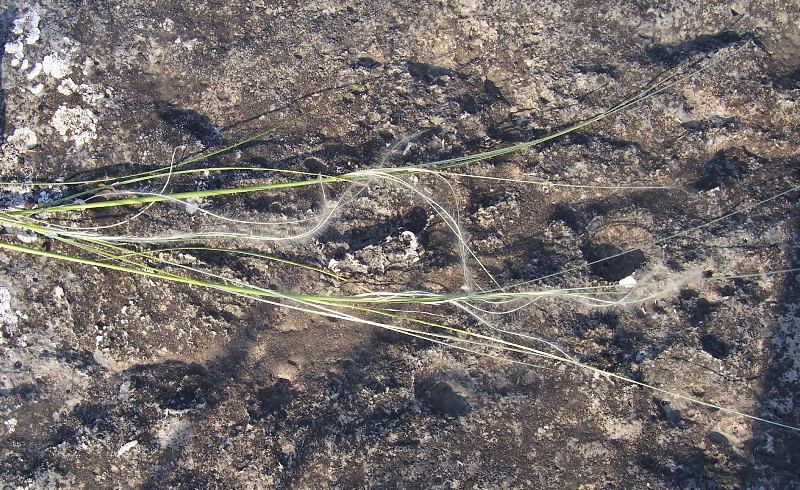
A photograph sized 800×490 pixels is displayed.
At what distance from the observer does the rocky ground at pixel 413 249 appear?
2268 millimetres

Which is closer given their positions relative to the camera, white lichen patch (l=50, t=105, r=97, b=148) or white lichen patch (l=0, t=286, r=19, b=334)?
white lichen patch (l=0, t=286, r=19, b=334)

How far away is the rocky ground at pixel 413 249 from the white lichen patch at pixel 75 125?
0.01 metres

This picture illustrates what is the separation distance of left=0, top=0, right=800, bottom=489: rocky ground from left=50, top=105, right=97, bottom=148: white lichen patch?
13 millimetres

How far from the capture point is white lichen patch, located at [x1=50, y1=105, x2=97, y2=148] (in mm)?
2613

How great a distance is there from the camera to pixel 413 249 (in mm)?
2439

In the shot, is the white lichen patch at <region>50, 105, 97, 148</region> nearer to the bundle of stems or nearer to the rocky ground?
the rocky ground

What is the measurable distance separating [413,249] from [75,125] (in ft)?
5.20

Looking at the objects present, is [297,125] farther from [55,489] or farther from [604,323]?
[55,489]

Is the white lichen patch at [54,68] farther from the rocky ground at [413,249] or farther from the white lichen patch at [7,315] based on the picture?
the white lichen patch at [7,315]

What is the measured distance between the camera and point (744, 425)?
228cm

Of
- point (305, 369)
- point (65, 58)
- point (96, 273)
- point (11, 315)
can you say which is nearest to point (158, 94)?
point (65, 58)

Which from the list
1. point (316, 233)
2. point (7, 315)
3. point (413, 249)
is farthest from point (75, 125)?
point (413, 249)

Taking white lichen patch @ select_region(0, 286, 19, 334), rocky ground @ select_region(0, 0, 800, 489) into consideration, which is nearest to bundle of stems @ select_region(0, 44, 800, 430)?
rocky ground @ select_region(0, 0, 800, 489)

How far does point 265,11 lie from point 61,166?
3.76 feet
